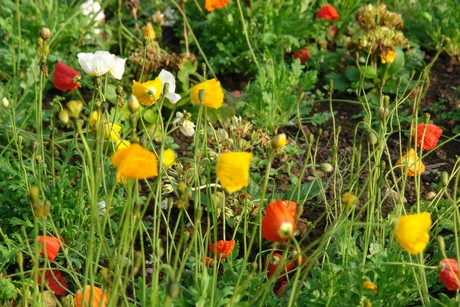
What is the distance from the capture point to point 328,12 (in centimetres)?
389

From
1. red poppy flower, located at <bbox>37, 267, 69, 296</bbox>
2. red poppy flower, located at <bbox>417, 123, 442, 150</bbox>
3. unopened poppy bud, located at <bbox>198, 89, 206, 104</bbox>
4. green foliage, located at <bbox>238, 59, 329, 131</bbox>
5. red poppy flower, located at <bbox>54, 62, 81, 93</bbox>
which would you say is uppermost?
unopened poppy bud, located at <bbox>198, 89, 206, 104</bbox>

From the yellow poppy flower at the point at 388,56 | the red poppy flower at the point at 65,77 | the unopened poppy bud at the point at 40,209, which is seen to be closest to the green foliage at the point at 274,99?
the yellow poppy flower at the point at 388,56

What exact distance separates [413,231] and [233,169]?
0.40 meters

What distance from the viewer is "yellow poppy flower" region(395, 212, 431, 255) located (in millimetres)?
1773

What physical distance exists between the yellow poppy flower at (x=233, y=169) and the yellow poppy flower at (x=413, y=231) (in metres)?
0.34

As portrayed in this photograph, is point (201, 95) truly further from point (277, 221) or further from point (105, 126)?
point (105, 126)

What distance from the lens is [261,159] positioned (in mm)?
3262

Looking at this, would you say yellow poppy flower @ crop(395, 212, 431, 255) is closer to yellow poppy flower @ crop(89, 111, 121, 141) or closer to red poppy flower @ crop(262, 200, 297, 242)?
red poppy flower @ crop(262, 200, 297, 242)

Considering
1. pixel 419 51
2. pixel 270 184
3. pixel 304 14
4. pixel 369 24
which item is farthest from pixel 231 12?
pixel 270 184

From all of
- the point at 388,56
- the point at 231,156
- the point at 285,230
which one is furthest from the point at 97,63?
the point at 388,56

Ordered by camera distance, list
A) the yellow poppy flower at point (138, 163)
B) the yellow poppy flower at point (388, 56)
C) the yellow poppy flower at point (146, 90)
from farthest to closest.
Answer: the yellow poppy flower at point (388, 56), the yellow poppy flower at point (146, 90), the yellow poppy flower at point (138, 163)

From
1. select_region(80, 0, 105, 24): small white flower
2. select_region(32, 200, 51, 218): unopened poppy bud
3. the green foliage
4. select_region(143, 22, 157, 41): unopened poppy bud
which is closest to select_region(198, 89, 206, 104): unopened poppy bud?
select_region(32, 200, 51, 218): unopened poppy bud

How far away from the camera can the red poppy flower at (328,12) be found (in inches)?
153

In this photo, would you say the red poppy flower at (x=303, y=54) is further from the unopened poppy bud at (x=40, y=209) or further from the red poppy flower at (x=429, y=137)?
the unopened poppy bud at (x=40, y=209)
